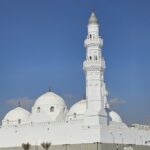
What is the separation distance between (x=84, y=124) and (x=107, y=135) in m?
2.85

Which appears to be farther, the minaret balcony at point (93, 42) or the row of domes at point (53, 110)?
the row of domes at point (53, 110)

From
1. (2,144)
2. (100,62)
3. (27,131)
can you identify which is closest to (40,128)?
(27,131)

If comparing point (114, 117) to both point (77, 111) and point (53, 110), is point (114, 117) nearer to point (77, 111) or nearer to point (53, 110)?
point (77, 111)

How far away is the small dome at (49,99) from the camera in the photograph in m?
59.5

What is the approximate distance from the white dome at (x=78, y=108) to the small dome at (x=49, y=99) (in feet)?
6.13

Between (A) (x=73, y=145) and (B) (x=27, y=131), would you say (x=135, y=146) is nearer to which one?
(A) (x=73, y=145)

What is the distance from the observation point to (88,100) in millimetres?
52688

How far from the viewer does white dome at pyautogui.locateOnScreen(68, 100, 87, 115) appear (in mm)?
58125

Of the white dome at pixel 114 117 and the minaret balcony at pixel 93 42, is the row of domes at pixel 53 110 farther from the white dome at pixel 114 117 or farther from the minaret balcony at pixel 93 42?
the minaret balcony at pixel 93 42

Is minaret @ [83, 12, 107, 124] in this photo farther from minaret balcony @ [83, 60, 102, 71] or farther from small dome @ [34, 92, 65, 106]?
small dome @ [34, 92, 65, 106]

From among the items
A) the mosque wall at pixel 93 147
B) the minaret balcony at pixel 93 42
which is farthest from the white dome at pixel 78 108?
the minaret balcony at pixel 93 42

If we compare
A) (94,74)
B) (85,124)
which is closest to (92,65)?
(94,74)

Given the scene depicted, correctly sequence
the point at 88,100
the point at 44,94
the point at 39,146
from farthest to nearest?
the point at 44,94, the point at 39,146, the point at 88,100

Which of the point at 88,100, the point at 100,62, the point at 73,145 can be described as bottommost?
the point at 73,145
